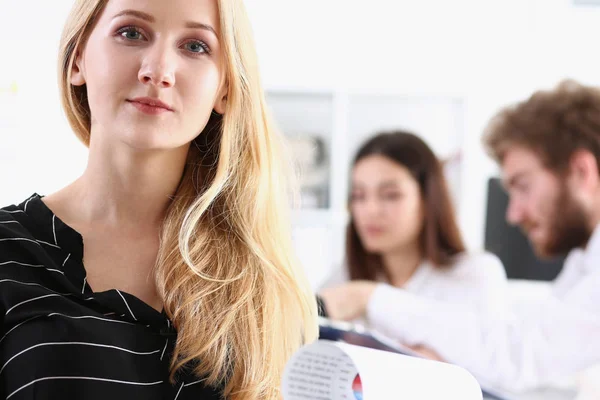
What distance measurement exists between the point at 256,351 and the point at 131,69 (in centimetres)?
37

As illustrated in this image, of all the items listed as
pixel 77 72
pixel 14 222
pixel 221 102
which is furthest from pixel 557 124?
pixel 14 222

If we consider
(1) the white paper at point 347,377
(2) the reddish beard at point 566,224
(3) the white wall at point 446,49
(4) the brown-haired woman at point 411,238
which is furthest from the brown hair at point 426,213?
(1) the white paper at point 347,377

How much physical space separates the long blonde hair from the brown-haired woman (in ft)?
4.36

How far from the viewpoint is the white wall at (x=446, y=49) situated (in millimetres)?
3037

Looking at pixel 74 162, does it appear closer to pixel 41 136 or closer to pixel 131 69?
pixel 41 136

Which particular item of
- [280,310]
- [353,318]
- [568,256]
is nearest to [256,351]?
[280,310]

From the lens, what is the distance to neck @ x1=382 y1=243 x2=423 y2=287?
7.81ft

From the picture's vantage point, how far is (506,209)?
9.27 feet

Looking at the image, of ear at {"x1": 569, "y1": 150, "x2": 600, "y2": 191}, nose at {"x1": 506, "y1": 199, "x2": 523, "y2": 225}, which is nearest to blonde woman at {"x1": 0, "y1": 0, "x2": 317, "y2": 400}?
ear at {"x1": 569, "y1": 150, "x2": 600, "y2": 191}

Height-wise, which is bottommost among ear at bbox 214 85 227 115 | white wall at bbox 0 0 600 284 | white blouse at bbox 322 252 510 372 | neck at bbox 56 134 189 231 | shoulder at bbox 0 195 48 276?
white blouse at bbox 322 252 510 372

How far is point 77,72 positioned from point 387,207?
1.60m

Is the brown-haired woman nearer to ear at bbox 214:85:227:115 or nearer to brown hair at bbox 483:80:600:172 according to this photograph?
Answer: brown hair at bbox 483:80:600:172

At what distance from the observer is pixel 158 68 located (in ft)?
2.68

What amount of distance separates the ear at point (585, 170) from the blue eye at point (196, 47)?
1.75 m
